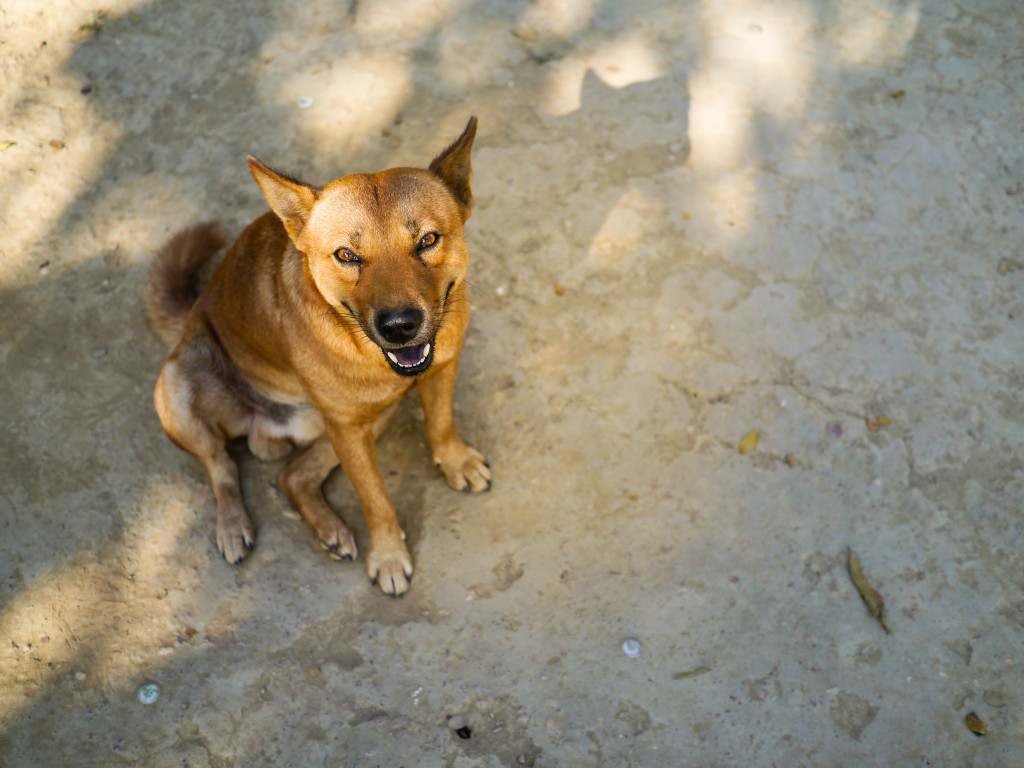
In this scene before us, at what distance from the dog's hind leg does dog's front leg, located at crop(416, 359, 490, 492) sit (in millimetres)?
939

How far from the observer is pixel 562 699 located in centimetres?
292

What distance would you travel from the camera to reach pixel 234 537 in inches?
126

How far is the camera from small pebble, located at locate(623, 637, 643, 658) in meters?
3.01

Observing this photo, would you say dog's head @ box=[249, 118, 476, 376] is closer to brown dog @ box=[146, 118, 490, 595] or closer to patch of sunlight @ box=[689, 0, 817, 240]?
brown dog @ box=[146, 118, 490, 595]

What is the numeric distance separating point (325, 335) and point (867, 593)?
2.59 meters

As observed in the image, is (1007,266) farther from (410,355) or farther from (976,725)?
(410,355)

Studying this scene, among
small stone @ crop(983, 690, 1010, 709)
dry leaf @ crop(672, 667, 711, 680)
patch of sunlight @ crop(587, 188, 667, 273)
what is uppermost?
patch of sunlight @ crop(587, 188, 667, 273)

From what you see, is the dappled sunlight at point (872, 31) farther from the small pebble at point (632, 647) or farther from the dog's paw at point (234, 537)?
the dog's paw at point (234, 537)

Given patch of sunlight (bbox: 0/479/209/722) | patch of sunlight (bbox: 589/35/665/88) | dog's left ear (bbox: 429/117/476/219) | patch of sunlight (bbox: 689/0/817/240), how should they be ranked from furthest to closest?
patch of sunlight (bbox: 589/35/665/88)
patch of sunlight (bbox: 689/0/817/240)
patch of sunlight (bbox: 0/479/209/722)
dog's left ear (bbox: 429/117/476/219)

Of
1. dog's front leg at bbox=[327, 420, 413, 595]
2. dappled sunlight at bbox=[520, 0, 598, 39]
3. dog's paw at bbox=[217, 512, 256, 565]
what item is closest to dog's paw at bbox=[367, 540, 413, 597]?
dog's front leg at bbox=[327, 420, 413, 595]

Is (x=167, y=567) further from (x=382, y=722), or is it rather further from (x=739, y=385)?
(x=739, y=385)

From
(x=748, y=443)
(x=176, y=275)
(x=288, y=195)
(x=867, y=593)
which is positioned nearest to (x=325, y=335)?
(x=288, y=195)

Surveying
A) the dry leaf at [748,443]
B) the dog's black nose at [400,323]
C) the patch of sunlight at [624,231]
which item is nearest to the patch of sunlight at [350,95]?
the patch of sunlight at [624,231]

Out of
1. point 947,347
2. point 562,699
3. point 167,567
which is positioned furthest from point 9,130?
point 947,347
